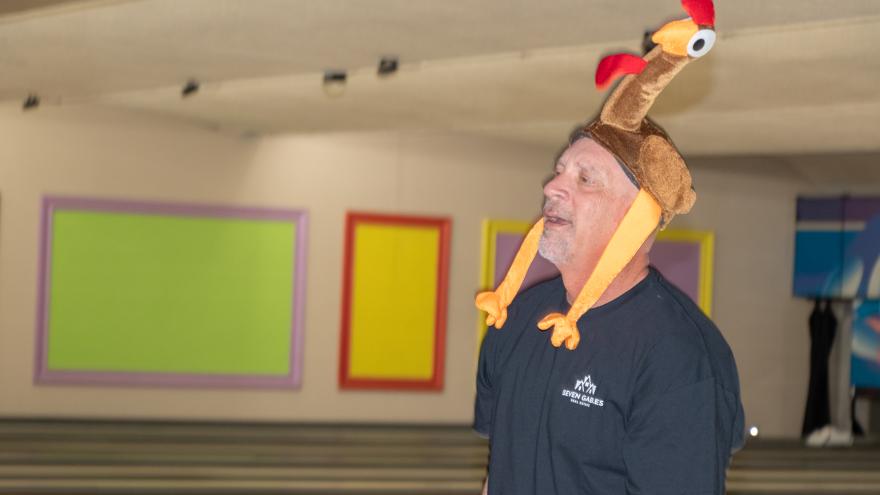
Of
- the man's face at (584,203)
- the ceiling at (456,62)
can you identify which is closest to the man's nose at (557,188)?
the man's face at (584,203)

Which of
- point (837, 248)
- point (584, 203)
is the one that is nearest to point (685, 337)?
point (584, 203)

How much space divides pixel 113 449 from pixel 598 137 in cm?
620

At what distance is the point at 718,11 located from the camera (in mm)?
3867

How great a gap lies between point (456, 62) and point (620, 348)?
361 centimetres

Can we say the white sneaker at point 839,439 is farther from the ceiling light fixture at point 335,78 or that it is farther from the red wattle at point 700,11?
the red wattle at point 700,11

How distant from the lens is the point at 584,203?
178cm

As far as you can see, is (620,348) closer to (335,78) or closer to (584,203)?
(584,203)

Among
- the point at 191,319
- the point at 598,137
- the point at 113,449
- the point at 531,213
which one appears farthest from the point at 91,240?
the point at 598,137

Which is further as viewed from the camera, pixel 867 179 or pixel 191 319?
pixel 867 179

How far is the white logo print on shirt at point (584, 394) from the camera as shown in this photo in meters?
1.71

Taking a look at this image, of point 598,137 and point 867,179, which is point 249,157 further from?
point 598,137

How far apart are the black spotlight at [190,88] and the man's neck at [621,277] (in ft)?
15.4

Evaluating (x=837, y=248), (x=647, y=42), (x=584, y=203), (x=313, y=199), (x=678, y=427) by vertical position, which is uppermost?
(x=647, y=42)

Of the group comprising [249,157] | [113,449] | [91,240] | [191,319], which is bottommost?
[113,449]
